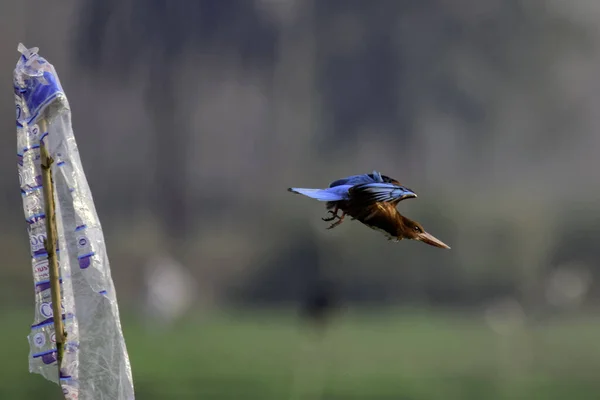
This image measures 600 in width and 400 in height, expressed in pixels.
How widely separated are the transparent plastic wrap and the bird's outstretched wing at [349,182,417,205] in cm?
61

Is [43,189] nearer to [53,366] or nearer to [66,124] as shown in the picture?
[66,124]

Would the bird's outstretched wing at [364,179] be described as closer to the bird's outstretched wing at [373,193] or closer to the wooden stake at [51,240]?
the bird's outstretched wing at [373,193]

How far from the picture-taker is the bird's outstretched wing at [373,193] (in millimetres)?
1482

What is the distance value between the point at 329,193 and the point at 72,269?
0.63 m

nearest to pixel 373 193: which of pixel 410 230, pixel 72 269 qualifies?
pixel 410 230

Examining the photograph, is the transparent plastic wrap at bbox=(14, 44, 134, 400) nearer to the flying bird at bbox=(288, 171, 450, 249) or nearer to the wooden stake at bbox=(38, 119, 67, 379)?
the wooden stake at bbox=(38, 119, 67, 379)

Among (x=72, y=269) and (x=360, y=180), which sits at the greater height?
(x=360, y=180)

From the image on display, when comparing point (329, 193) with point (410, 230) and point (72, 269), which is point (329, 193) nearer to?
point (410, 230)

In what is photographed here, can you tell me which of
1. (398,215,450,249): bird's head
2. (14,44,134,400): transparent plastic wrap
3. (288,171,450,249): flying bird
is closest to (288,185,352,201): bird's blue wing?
(288,171,450,249): flying bird

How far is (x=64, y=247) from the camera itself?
1.49 m

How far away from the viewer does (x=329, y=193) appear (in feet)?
4.90

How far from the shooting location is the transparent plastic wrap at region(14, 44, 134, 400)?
146cm

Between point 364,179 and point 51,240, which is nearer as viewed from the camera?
point 51,240

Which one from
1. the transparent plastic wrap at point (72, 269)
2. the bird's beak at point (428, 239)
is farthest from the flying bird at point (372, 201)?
the transparent plastic wrap at point (72, 269)
